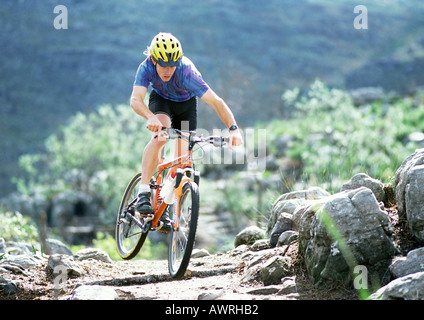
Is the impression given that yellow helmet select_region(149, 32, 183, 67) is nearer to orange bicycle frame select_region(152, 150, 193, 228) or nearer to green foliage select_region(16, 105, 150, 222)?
orange bicycle frame select_region(152, 150, 193, 228)

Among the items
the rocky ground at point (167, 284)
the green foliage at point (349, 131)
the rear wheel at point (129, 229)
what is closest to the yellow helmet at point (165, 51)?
the rear wheel at point (129, 229)

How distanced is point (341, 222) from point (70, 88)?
73.8m

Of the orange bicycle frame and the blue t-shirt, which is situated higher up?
the blue t-shirt

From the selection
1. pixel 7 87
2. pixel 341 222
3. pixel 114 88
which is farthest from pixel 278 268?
pixel 7 87

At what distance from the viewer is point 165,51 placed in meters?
5.69

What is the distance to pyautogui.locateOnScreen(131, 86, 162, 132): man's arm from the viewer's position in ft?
17.8

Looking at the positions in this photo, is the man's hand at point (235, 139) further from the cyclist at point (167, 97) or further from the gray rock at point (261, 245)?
the gray rock at point (261, 245)

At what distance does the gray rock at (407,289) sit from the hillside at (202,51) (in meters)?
55.0

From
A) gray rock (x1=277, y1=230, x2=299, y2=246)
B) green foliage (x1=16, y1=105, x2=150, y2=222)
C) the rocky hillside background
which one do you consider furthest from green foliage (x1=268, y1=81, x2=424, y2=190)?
the rocky hillside background

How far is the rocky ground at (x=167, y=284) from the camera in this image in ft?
16.1

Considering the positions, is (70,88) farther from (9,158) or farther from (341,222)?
(341,222)

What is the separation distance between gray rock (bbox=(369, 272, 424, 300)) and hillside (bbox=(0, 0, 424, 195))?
55.0 metres
